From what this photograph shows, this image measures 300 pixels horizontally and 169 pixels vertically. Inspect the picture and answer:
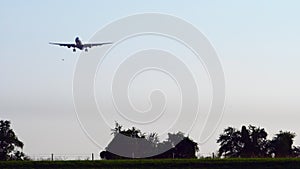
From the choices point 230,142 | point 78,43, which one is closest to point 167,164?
point 78,43

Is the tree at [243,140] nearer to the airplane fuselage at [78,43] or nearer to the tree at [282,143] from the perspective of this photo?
the tree at [282,143]

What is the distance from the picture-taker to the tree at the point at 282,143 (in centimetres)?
10934

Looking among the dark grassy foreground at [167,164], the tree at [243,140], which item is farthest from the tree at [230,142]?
the dark grassy foreground at [167,164]

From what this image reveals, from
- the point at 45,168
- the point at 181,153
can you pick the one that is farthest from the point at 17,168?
the point at 181,153

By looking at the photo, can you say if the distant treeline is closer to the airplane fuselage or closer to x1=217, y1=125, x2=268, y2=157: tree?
x1=217, y1=125, x2=268, y2=157: tree

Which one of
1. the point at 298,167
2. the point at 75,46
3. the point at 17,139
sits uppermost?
the point at 75,46

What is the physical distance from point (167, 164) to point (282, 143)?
129ft

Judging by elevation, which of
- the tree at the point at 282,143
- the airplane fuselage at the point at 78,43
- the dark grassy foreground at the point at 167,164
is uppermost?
the airplane fuselage at the point at 78,43

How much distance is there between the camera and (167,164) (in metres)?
75.7

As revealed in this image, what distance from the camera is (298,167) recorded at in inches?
2990

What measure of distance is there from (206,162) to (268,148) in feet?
113

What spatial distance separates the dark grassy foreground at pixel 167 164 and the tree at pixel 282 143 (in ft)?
101

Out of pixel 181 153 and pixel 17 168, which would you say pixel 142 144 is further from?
pixel 17 168

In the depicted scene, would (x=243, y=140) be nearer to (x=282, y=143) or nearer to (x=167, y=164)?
(x=282, y=143)
